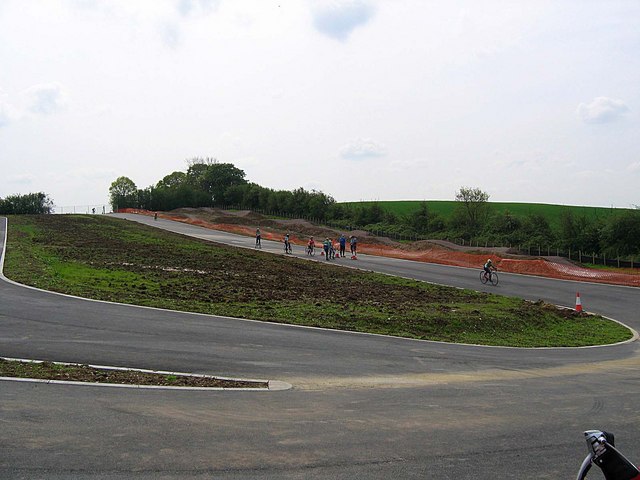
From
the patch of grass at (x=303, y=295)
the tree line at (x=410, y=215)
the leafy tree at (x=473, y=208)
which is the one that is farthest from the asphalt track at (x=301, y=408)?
the leafy tree at (x=473, y=208)

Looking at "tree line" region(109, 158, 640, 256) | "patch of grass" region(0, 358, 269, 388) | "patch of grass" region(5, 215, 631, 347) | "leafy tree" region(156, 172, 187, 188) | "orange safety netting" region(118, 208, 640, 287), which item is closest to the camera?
"patch of grass" region(0, 358, 269, 388)

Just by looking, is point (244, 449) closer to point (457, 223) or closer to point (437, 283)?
point (437, 283)

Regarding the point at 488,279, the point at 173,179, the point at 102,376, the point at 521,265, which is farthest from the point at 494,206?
the point at 102,376

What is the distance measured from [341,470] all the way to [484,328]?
14.3 meters

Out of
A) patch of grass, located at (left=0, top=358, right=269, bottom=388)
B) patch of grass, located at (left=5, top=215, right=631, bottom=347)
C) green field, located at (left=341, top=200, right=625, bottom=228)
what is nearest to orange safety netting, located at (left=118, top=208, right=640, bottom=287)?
patch of grass, located at (left=5, top=215, right=631, bottom=347)

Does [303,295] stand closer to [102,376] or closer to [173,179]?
[102,376]

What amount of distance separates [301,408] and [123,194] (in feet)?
406

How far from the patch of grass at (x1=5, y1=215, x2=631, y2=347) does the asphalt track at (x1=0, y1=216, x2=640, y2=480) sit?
2.66 metres

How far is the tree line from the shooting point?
172 ft

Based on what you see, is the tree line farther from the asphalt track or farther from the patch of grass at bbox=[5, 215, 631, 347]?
the asphalt track

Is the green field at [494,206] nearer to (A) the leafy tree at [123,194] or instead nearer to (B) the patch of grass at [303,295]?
(A) the leafy tree at [123,194]

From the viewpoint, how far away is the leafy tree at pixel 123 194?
111 m

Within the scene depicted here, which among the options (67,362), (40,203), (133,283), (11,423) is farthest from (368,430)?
(40,203)

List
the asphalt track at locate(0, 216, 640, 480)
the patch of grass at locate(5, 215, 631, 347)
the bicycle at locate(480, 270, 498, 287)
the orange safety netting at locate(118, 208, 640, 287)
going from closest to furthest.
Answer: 1. the asphalt track at locate(0, 216, 640, 480)
2. the patch of grass at locate(5, 215, 631, 347)
3. the bicycle at locate(480, 270, 498, 287)
4. the orange safety netting at locate(118, 208, 640, 287)
